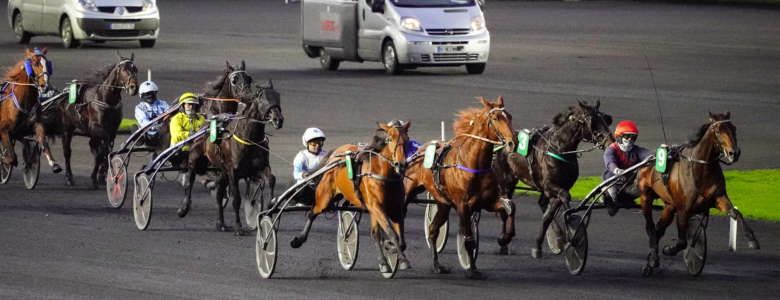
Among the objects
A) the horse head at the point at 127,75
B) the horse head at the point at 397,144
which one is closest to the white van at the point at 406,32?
the horse head at the point at 127,75

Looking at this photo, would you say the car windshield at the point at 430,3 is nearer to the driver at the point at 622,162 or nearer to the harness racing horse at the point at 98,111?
the harness racing horse at the point at 98,111

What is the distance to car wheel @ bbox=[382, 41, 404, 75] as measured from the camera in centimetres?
2878

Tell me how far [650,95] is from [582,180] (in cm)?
852

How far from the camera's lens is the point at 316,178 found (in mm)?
12766

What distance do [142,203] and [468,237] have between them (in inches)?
176

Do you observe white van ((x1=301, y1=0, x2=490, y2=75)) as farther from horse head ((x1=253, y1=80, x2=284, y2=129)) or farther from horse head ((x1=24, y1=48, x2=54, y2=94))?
horse head ((x1=253, y1=80, x2=284, y2=129))

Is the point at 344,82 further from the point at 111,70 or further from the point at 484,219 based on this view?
the point at 484,219

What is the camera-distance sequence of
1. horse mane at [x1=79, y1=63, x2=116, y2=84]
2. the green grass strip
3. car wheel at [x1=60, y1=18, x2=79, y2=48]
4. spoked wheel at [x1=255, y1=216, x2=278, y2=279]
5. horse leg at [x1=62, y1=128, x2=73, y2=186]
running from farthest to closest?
car wheel at [x1=60, y1=18, x2=79, y2=48] → horse leg at [x1=62, y1=128, x2=73, y2=186] → horse mane at [x1=79, y1=63, x2=116, y2=84] → the green grass strip → spoked wheel at [x1=255, y1=216, x2=278, y2=279]

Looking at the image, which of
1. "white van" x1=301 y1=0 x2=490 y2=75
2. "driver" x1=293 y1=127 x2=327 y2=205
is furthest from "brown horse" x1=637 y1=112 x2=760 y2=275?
"white van" x1=301 y1=0 x2=490 y2=75

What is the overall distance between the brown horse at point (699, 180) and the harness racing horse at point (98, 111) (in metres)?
7.50

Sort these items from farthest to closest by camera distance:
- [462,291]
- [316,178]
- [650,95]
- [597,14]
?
1. [597,14]
2. [650,95]
3. [316,178]
4. [462,291]

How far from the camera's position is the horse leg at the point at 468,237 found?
1206 cm

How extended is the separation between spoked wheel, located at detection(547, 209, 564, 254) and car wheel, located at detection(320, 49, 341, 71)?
1726cm

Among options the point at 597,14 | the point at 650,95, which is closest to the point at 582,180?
the point at 650,95
